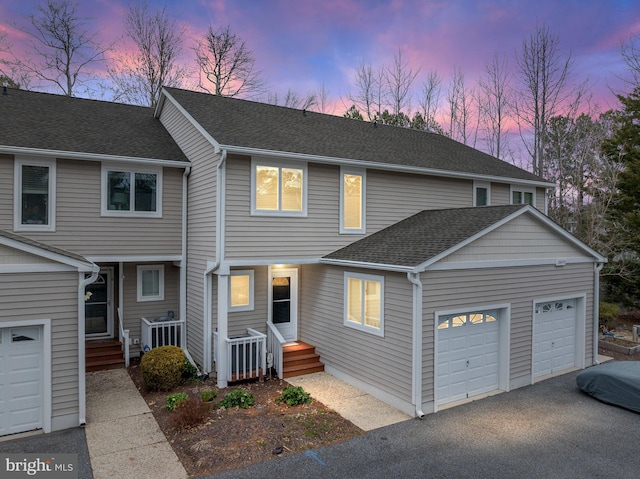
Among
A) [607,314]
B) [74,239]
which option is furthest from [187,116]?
[607,314]

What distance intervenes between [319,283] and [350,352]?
6.82 ft

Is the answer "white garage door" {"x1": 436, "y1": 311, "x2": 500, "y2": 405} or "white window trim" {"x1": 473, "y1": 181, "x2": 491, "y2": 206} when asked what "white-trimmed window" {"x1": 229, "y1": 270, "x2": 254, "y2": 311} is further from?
"white window trim" {"x1": 473, "y1": 181, "x2": 491, "y2": 206}

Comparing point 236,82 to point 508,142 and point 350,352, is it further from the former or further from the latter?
point 350,352

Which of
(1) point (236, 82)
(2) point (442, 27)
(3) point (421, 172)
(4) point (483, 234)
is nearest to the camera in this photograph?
(4) point (483, 234)

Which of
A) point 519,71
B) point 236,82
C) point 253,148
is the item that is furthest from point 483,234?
point 236,82

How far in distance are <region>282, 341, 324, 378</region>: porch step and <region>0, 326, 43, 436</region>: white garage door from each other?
513 cm

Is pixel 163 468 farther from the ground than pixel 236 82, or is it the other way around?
pixel 236 82

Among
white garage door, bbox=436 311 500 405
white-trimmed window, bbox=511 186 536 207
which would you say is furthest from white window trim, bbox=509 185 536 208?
white garage door, bbox=436 311 500 405

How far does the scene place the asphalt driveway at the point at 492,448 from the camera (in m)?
5.90

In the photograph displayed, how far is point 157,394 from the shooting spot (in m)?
8.91

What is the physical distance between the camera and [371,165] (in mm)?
10938

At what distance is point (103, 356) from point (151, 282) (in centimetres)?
223

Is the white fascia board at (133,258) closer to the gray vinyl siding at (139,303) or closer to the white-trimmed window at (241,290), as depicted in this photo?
the gray vinyl siding at (139,303)

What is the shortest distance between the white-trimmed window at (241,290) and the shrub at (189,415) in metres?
3.24
